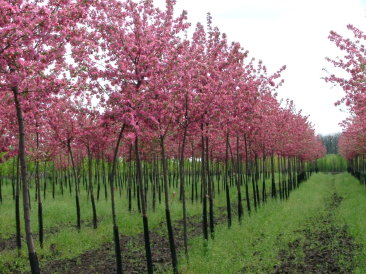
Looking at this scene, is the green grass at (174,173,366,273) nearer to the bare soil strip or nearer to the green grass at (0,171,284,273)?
the bare soil strip

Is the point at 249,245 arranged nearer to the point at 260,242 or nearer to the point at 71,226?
the point at 260,242

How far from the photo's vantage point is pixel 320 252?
13.0m

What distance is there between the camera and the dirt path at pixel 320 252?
442 inches

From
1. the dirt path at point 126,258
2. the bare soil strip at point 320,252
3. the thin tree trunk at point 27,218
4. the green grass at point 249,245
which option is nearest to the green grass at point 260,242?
the green grass at point 249,245

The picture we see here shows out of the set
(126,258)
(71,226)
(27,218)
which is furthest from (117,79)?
(71,226)

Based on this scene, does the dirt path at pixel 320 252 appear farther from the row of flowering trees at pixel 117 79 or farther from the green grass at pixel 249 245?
the row of flowering trees at pixel 117 79

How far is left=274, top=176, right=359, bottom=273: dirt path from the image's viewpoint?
11234 mm

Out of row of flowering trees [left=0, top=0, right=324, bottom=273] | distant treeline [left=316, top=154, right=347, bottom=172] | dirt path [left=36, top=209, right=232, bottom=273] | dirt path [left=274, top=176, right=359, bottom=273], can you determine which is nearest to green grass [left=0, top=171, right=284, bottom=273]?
dirt path [left=36, top=209, right=232, bottom=273]

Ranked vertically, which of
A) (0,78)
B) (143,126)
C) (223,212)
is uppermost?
(0,78)

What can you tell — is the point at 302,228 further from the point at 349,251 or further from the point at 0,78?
the point at 0,78

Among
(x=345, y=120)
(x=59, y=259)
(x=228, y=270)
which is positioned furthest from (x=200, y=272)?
(x=345, y=120)

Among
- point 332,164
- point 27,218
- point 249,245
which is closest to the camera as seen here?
point 27,218

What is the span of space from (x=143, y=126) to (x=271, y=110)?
14.9 metres

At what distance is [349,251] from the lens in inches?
493
